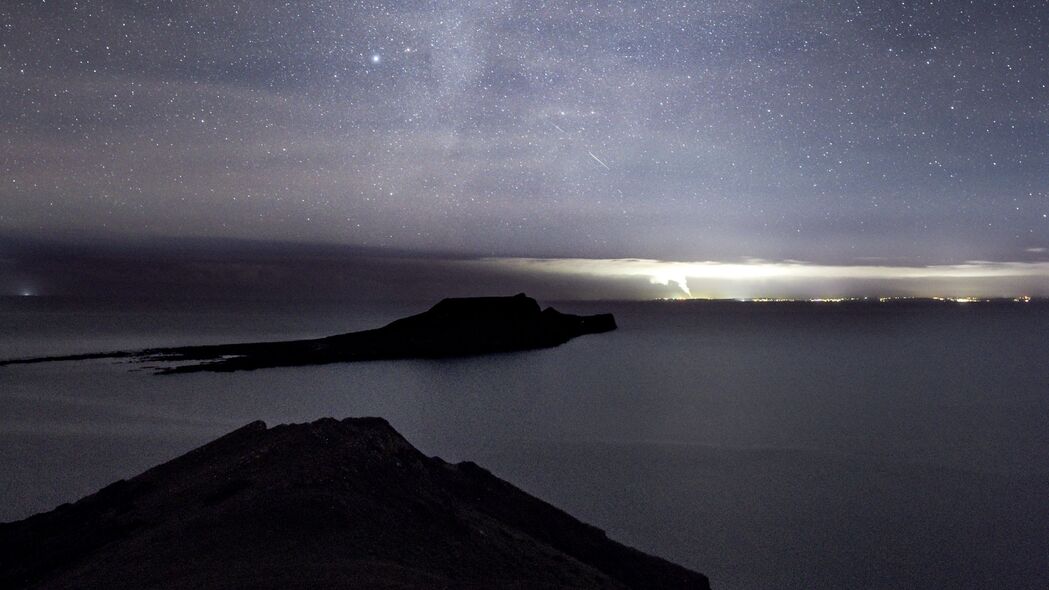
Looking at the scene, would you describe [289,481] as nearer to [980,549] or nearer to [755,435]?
[980,549]

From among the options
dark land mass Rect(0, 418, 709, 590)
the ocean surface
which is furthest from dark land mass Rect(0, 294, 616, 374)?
dark land mass Rect(0, 418, 709, 590)

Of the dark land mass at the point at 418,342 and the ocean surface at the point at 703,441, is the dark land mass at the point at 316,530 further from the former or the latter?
the dark land mass at the point at 418,342

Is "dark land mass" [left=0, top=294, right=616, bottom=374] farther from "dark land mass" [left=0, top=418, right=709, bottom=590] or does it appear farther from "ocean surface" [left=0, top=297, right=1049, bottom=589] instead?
"dark land mass" [left=0, top=418, right=709, bottom=590]

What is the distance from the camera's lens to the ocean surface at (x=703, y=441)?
63.7 ft

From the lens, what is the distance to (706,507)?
74.9ft

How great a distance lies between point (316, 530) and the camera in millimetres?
10117

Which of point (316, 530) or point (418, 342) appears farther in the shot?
point (418, 342)

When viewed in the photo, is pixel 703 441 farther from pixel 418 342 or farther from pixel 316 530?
pixel 418 342

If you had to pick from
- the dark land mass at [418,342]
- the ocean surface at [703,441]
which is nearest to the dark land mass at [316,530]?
the ocean surface at [703,441]

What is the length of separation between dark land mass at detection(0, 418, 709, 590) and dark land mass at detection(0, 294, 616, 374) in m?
44.2

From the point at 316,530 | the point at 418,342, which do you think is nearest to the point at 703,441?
the point at 316,530

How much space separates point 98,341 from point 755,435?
256 ft

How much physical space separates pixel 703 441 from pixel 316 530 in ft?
89.2

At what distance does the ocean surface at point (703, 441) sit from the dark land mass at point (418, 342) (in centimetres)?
420
